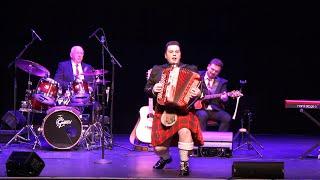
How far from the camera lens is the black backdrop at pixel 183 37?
12078 millimetres

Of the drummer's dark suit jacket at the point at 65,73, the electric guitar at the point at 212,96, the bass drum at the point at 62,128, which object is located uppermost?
A: the drummer's dark suit jacket at the point at 65,73

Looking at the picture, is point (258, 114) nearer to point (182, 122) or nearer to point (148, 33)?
point (148, 33)

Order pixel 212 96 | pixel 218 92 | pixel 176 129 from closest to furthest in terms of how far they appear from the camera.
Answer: pixel 176 129, pixel 212 96, pixel 218 92

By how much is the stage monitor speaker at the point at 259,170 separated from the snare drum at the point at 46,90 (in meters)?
3.92

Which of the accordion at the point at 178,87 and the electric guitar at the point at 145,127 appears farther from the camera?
the electric guitar at the point at 145,127

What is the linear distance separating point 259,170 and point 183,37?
5956mm

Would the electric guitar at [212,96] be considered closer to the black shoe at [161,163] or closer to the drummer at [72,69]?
the black shoe at [161,163]

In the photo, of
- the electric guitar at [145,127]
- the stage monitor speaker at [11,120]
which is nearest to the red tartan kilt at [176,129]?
the electric guitar at [145,127]

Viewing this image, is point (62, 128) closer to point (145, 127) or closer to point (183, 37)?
point (145, 127)

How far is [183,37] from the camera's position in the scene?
484 inches

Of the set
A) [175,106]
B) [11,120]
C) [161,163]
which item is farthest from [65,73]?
[175,106]

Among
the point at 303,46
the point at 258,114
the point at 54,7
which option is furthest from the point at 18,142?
the point at 303,46

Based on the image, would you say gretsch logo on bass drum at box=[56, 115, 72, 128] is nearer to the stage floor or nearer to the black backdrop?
the stage floor

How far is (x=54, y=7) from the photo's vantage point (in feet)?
39.5
